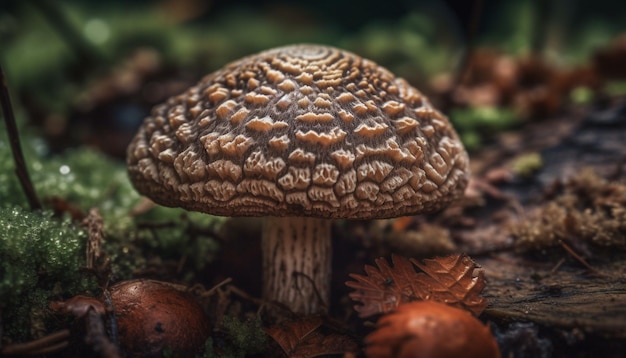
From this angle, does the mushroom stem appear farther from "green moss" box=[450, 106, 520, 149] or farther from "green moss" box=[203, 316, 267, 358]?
"green moss" box=[450, 106, 520, 149]

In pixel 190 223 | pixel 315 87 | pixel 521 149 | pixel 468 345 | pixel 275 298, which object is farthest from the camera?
pixel 521 149

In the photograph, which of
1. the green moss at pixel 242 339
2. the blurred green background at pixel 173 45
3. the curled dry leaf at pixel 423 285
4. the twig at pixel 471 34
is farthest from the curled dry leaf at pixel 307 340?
the twig at pixel 471 34

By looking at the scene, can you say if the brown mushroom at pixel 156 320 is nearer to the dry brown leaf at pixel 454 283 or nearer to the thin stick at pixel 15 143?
the thin stick at pixel 15 143

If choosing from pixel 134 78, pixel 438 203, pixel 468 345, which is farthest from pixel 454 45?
pixel 468 345

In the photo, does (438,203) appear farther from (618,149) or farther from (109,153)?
(109,153)

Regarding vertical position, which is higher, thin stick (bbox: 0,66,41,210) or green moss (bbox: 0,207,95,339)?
thin stick (bbox: 0,66,41,210)

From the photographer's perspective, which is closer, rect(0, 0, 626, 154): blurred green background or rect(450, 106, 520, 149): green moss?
rect(450, 106, 520, 149): green moss

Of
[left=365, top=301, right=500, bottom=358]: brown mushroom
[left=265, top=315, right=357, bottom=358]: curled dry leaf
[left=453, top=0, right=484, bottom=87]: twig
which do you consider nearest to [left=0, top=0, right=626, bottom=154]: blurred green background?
[left=453, top=0, right=484, bottom=87]: twig

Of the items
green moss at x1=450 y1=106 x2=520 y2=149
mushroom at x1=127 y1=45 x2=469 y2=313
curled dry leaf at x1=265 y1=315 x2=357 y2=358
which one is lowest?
curled dry leaf at x1=265 y1=315 x2=357 y2=358

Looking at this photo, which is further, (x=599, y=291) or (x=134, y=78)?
(x=134, y=78)
